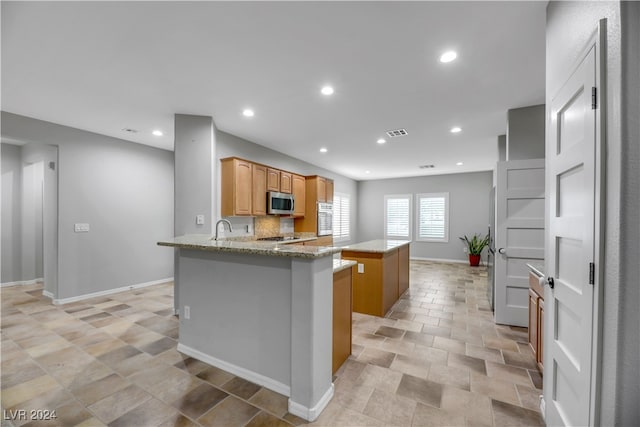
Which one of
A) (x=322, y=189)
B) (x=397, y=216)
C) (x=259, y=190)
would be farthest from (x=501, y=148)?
(x=397, y=216)

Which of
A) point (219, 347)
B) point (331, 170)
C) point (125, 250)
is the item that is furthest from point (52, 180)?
point (331, 170)

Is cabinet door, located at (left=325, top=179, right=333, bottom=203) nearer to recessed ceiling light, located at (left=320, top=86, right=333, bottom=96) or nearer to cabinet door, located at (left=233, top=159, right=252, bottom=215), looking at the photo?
cabinet door, located at (left=233, top=159, right=252, bottom=215)

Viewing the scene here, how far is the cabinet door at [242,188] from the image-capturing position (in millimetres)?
4344

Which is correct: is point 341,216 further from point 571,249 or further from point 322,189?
point 571,249

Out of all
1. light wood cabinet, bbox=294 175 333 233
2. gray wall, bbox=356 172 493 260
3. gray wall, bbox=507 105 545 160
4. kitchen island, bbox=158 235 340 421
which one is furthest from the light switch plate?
gray wall, bbox=356 172 493 260

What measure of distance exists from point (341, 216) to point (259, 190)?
4089mm

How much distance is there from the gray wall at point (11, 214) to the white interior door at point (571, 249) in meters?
7.94

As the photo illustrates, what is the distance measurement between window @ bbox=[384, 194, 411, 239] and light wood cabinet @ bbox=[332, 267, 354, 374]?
268 inches

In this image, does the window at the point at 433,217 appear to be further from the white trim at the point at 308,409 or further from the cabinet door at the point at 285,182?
the white trim at the point at 308,409

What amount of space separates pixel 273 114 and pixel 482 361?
3.70 meters

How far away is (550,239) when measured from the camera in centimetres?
164

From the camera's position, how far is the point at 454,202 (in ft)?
26.8

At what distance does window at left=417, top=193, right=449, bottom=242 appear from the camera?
8.28 m

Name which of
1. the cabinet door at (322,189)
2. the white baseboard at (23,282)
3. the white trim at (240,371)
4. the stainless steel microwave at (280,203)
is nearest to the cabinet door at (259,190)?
the stainless steel microwave at (280,203)
